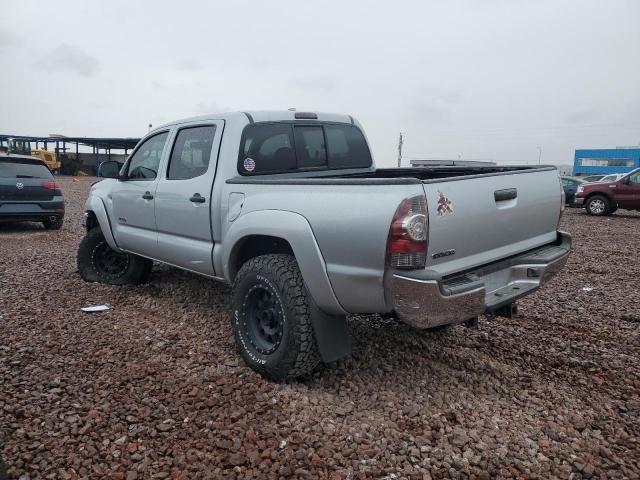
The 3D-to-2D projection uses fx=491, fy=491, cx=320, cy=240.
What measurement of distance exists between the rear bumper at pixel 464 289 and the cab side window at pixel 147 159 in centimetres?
311

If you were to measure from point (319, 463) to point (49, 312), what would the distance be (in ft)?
11.5

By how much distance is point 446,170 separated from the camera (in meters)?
4.62

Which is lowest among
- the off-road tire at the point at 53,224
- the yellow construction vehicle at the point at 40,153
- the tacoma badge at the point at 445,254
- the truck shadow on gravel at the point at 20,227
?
the truck shadow on gravel at the point at 20,227

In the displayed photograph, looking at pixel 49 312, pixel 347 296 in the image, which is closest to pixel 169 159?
→ pixel 49 312

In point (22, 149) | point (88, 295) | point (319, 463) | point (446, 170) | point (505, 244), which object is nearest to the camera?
point (319, 463)

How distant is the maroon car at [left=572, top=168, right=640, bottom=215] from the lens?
1544cm

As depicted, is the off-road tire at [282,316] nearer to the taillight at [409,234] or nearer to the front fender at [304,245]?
the front fender at [304,245]

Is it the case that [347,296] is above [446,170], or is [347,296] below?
below

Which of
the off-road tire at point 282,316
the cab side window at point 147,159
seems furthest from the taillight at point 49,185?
the off-road tire at point 282,316

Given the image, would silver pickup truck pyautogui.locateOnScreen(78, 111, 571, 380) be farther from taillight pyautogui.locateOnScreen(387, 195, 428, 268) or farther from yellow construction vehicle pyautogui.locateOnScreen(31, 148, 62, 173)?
yellow construction vehicle pyautogui.locateOnScreen(31, 148, 62, 173)

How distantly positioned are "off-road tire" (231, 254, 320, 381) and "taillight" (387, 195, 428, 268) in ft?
2.59

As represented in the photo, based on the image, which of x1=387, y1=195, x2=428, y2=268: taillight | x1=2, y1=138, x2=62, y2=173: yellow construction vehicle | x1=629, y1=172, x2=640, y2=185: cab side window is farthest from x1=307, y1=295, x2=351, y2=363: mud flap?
x1=2, y1=138, x2=62, y2=173: yellow construction vehicle

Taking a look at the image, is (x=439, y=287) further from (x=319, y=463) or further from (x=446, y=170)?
(x=446, y=170)

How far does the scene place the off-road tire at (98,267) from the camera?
5.72 m
